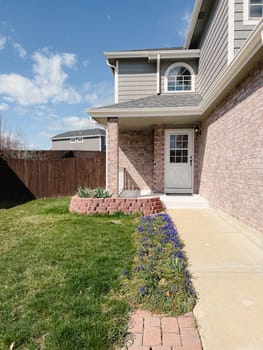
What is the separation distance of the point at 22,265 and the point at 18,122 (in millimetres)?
18976

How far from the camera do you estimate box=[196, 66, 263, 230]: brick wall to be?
396 cm

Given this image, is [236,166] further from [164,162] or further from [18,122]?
[18,122]

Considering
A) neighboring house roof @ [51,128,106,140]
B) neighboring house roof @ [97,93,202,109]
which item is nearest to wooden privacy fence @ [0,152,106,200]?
neighboring house roof @ [97,93,202,109]

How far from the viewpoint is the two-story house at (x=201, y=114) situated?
421 cm

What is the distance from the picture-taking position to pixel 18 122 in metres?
19.4

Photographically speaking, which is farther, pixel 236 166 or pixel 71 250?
pixel 236 166

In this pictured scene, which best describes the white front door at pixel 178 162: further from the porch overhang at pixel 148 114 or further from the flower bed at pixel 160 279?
the flower bed at pixel 160 279

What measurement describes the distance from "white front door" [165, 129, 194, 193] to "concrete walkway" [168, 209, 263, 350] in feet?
10.4

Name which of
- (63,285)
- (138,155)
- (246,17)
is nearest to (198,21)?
(246,17)

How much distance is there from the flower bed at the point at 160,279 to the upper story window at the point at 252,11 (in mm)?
5553

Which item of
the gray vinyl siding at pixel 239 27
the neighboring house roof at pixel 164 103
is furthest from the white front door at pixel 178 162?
the gray vinyl siding at pixel 239 27

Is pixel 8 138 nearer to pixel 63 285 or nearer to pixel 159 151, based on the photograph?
pixel 159 151

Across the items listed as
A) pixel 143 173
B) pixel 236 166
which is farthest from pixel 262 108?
pixel 143 173

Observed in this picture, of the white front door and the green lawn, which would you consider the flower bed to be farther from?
the white front door
